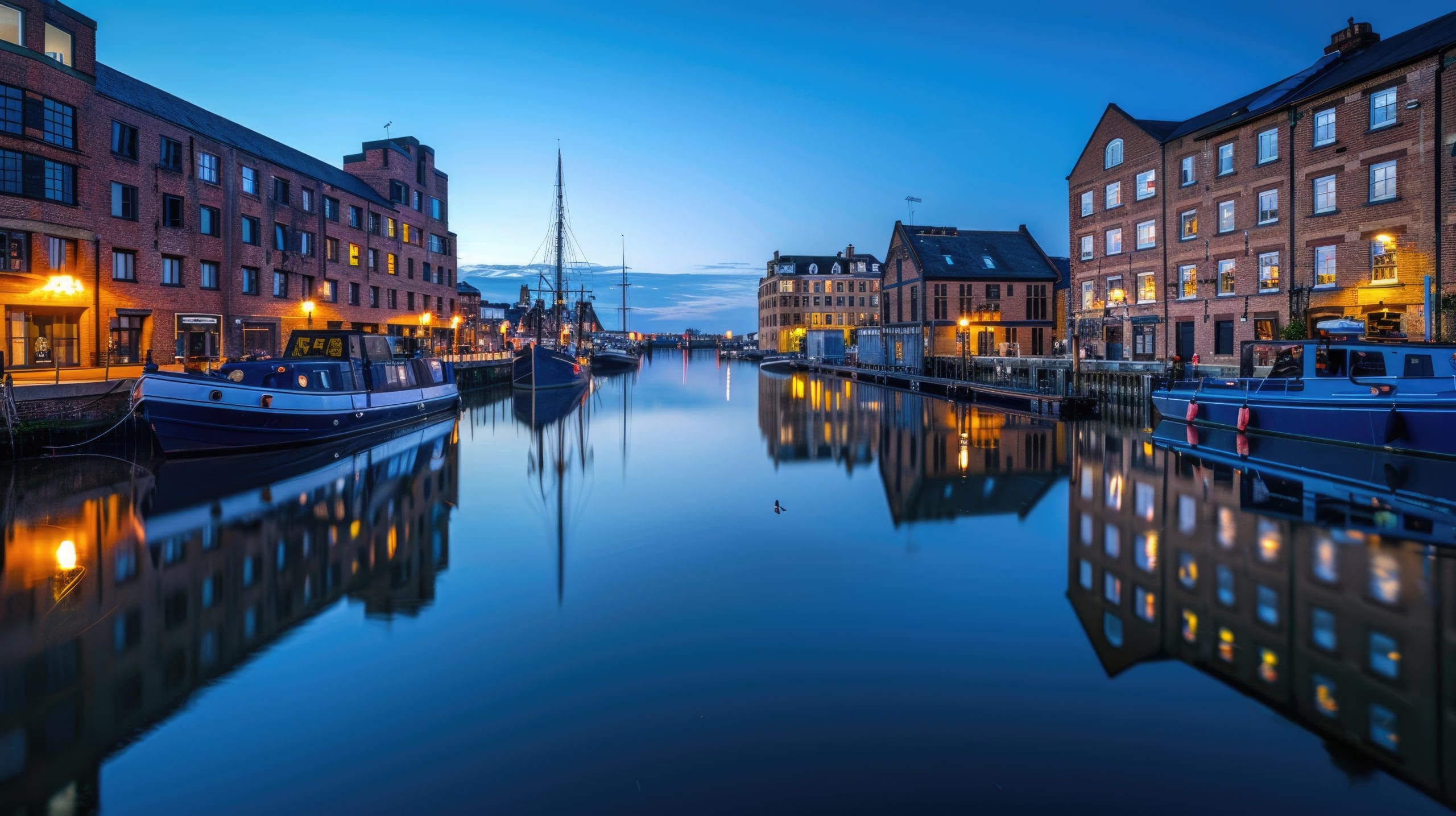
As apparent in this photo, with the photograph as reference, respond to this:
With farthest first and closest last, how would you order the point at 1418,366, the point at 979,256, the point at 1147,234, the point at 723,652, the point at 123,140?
the point at 979,256 < the point at 1147,234 < the point at 123,140 < the point at 1418,366 < the point at 723,652

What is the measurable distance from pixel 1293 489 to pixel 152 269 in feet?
132

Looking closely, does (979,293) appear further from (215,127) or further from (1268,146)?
(215,127)

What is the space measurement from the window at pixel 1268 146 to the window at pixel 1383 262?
Result: 6397 mm

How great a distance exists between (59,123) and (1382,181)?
47712mm

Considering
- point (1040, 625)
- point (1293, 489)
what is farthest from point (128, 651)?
point (1293, 489)

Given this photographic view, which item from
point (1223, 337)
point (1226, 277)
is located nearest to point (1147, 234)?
point (1226, 277)

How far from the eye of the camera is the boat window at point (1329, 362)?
21.2 metres

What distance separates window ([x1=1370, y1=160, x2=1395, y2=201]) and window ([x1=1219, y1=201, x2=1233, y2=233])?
6.43 meters

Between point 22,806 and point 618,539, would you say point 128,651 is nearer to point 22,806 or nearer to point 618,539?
point 22,806

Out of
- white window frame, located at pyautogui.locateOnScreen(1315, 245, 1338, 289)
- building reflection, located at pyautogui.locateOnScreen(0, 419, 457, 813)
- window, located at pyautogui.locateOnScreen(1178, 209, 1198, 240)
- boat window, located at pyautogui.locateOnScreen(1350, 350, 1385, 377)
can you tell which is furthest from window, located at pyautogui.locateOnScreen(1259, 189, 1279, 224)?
building reflection, located at pyautogui.locateOnScreen(0, 419, 457, 813)

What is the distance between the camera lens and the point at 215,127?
3844cm

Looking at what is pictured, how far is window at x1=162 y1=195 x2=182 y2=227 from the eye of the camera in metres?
33.6

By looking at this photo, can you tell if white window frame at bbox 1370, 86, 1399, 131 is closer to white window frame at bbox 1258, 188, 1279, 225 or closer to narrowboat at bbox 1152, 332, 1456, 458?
white window frame at bbox 1258, 188, 1279, 225

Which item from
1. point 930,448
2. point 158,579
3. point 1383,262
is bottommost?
point 158,579
